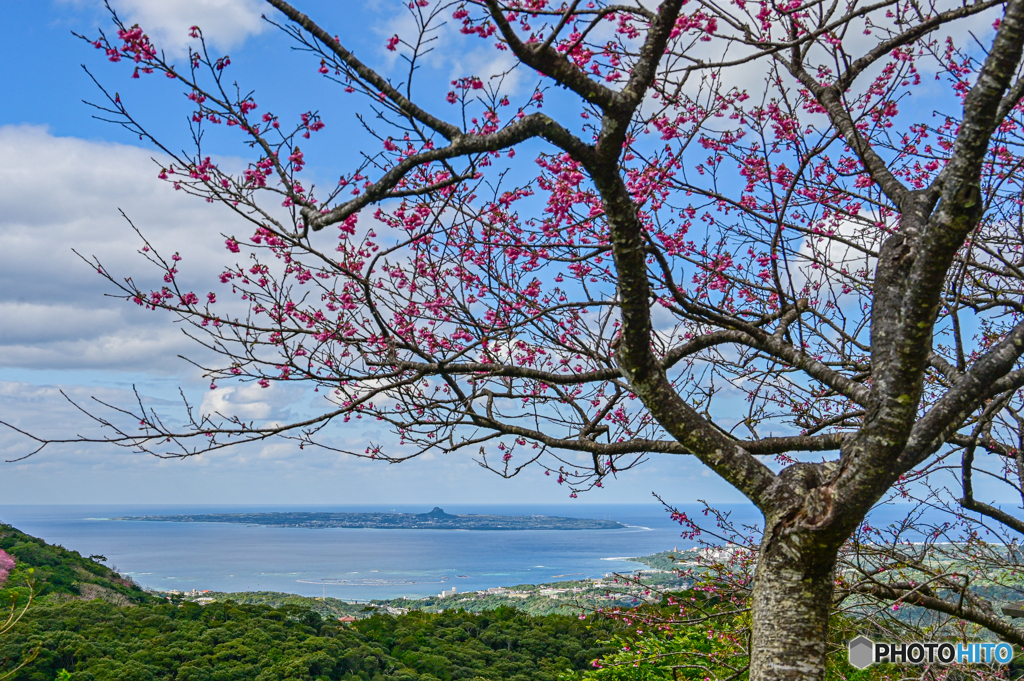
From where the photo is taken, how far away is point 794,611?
2.88 metres

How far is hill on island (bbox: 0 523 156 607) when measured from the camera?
48.5 feet

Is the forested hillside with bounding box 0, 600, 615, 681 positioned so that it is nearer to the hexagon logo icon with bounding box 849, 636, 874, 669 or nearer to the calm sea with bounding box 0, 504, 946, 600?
the hexagon logo icon with bounding box 849, 636, 874, 669

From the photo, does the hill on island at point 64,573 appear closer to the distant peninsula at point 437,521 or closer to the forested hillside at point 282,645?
the forested hillside at point 282,645

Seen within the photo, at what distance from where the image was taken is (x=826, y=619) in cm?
292

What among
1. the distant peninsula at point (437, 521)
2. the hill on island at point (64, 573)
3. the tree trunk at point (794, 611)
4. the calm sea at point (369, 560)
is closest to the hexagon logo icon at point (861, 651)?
the tree trunk at point (794, 611)

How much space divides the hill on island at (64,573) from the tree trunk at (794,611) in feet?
49.9

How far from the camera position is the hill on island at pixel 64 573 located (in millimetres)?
14773

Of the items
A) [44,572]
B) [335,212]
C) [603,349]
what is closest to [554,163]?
[603,349]

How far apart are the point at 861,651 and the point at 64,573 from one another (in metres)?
18.3

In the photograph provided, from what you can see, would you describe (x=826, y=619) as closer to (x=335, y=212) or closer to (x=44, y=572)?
(x=335, y=212)

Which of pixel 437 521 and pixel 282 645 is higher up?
pixel 282 645

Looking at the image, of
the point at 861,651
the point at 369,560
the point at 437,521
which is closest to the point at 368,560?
the point at 369,560

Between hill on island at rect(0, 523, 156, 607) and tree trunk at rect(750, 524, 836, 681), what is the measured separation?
1522 cm

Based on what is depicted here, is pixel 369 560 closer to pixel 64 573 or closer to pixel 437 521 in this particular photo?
pixel 437 521
